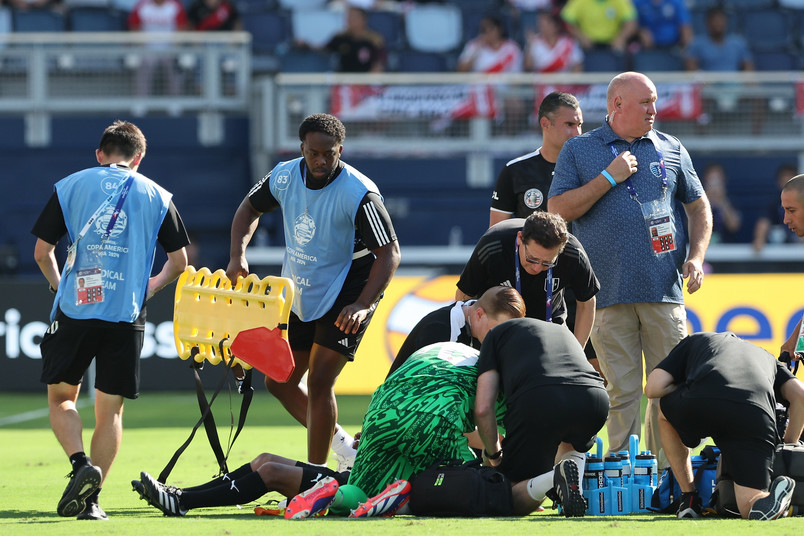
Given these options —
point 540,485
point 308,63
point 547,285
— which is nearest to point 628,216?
point 547,285

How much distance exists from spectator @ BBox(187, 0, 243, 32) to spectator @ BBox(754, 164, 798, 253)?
741 cm

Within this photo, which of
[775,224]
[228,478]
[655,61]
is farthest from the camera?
[655,61]

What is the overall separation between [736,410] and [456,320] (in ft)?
5.32

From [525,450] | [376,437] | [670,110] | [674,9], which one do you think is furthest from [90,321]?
[674,9]

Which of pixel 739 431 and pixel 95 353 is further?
pixel 95 353

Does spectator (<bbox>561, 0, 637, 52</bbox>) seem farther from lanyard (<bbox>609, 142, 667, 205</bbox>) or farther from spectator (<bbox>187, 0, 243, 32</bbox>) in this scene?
lanyard (<bbox>609, 142, 667, 205</bbox>)

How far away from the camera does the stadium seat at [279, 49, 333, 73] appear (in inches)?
679

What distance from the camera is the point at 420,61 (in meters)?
17.6

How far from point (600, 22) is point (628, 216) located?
35.6ft

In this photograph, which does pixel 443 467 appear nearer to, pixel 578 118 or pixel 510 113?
pixel 578 118

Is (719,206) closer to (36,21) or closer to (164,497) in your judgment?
(36,21)

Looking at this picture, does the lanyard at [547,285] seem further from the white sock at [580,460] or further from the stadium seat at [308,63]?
the stadium seat at [308,63]

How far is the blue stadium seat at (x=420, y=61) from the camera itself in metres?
17.6

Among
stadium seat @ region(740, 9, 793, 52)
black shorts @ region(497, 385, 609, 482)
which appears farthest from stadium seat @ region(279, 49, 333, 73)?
black shorts @ region(497, 385, 609, 482)
